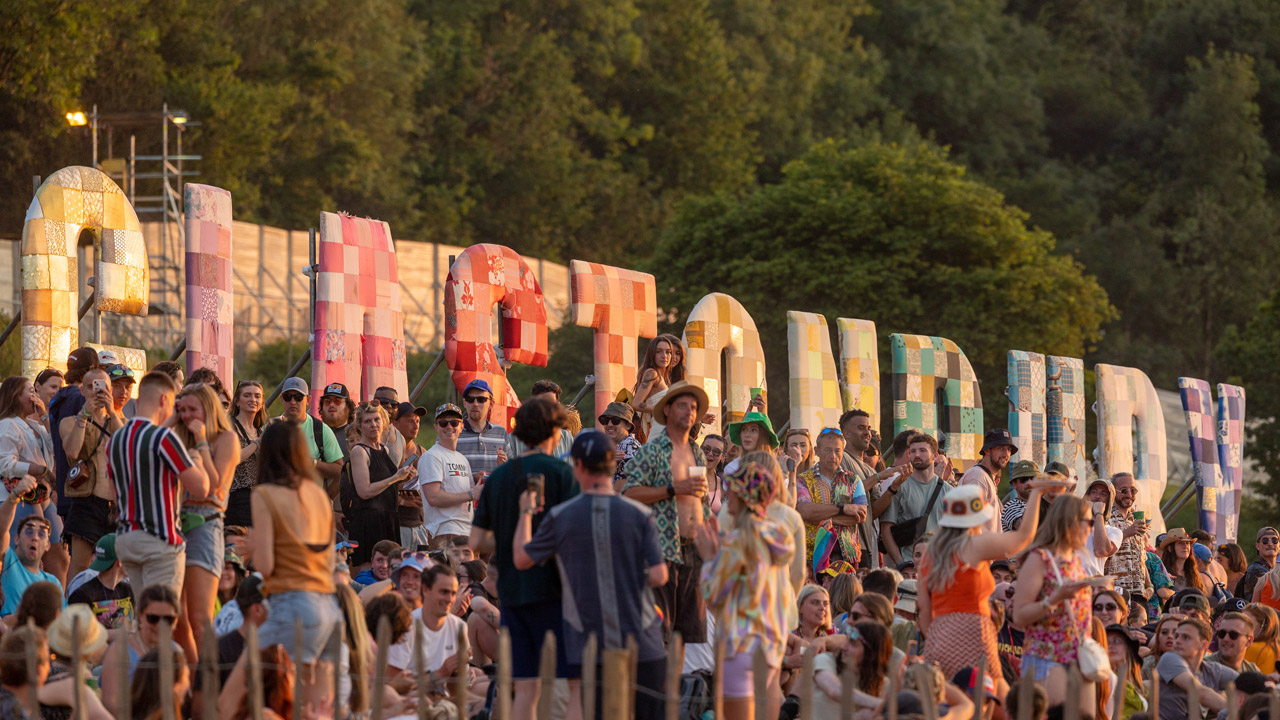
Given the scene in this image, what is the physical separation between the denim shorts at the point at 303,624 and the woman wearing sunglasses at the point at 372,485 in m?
3.28

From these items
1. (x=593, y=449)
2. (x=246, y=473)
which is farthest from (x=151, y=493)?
(x=246, y=473)

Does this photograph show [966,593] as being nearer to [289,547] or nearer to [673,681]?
[673,681]

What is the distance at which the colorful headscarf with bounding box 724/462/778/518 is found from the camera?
23.9 feet

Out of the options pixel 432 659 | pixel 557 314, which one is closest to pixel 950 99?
pixel 557 314

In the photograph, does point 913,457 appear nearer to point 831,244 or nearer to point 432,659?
point 432,659

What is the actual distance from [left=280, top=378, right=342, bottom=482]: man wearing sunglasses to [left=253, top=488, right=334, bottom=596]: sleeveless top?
10.1 feet

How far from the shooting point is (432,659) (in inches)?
328

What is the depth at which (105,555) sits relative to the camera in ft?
27.0

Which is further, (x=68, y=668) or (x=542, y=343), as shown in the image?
(x=542, y=343)

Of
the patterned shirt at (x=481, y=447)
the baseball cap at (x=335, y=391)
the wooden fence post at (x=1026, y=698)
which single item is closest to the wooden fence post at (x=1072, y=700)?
the wooden fence post at (x=1026, y=698)

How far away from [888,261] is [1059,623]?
2503cm

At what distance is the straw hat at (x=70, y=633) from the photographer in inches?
260

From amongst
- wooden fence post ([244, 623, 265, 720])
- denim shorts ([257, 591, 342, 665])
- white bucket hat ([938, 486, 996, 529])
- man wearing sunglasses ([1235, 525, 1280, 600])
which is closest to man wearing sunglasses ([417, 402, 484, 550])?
denim shorts ([257, 591, 342, 665])

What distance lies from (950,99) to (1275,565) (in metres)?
34.6
